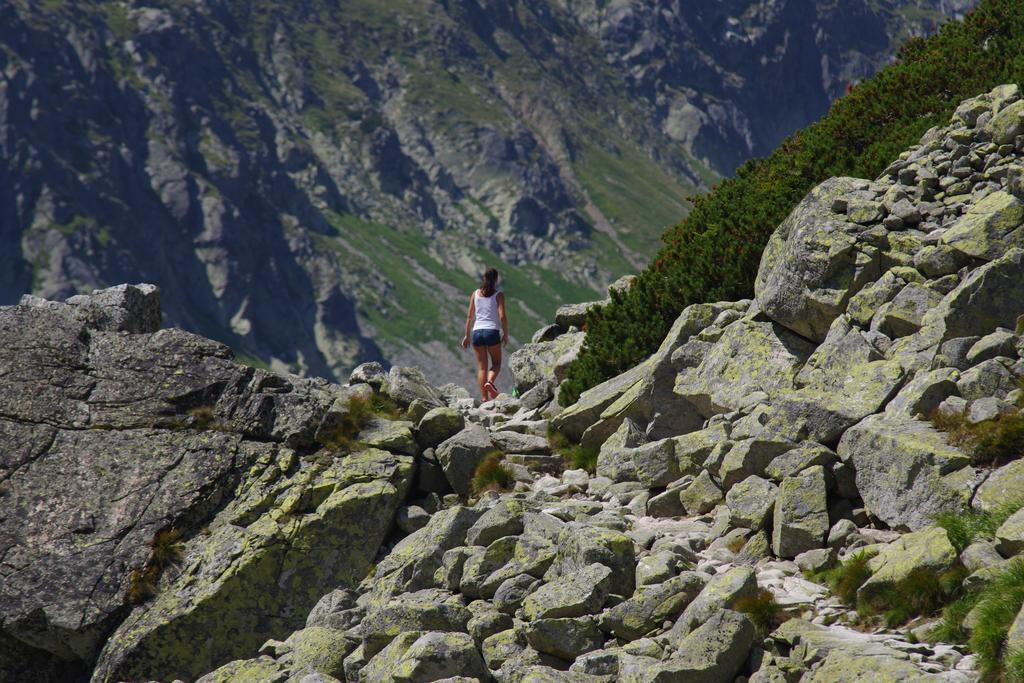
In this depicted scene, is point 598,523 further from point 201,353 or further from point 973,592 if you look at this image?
point 201,353

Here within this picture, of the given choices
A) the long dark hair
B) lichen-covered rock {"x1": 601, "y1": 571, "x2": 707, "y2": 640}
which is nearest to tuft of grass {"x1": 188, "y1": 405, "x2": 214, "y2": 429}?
the long dark hair

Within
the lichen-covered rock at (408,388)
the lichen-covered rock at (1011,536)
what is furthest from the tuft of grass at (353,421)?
the lichen-covered rock at (1011,536)

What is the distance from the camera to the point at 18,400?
18.3 metres

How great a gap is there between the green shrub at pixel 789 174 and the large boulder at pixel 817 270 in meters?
2.93

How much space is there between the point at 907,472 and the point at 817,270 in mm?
5451

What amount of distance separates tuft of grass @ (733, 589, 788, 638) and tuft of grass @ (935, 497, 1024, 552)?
1.97 metres

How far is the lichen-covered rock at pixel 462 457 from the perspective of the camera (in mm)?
17734

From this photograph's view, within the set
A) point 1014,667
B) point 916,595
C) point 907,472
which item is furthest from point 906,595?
point 907,472

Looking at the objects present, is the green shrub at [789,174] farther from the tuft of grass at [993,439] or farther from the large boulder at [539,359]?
the tuft of grass at [993,439]

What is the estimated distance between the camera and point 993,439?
11180 mm

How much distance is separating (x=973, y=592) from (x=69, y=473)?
48.8 ft

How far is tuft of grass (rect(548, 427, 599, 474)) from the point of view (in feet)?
57.9

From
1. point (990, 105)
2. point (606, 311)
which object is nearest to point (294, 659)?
point (606, 311)

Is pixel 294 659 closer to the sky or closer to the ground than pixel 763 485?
closer to the sky
